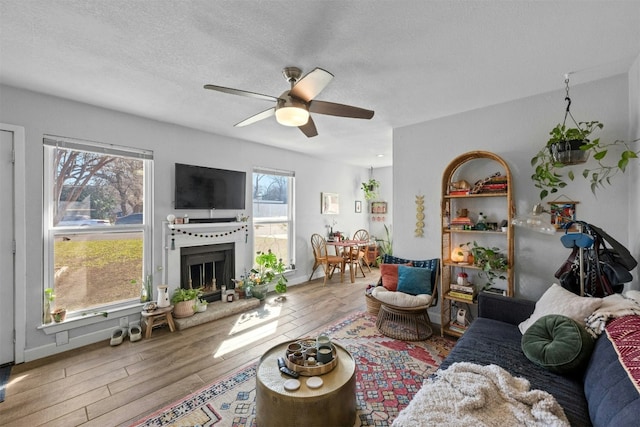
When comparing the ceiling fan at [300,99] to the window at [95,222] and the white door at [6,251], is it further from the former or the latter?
the white door at [6,251]

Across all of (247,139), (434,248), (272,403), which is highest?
(247,139)

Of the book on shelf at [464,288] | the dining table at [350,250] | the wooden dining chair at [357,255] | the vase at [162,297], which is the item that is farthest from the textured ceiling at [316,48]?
the wooden dining chair at [357,255]

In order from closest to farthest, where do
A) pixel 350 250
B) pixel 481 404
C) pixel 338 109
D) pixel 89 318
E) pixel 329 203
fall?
1. pixel 481 404
2. pixel 338 109
3. pixel 89 318
4. pixel 350 250
5. pixel 329 203

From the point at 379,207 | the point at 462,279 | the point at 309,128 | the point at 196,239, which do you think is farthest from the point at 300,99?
the point at 379,207

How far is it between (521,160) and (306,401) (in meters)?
2.79

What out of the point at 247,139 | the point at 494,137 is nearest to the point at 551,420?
the point at 494,137

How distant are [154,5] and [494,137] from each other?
9.86 feet

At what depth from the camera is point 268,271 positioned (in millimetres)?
4320

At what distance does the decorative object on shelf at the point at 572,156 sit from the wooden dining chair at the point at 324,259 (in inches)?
127

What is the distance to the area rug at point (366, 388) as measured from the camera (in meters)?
1.75

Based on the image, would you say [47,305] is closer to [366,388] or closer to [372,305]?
[366,388]

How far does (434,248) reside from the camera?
3217 mm

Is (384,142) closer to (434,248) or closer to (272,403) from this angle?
(434,248)

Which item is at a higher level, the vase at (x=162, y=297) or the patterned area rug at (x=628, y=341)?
the patterned area rug at (x=628, y=341)
